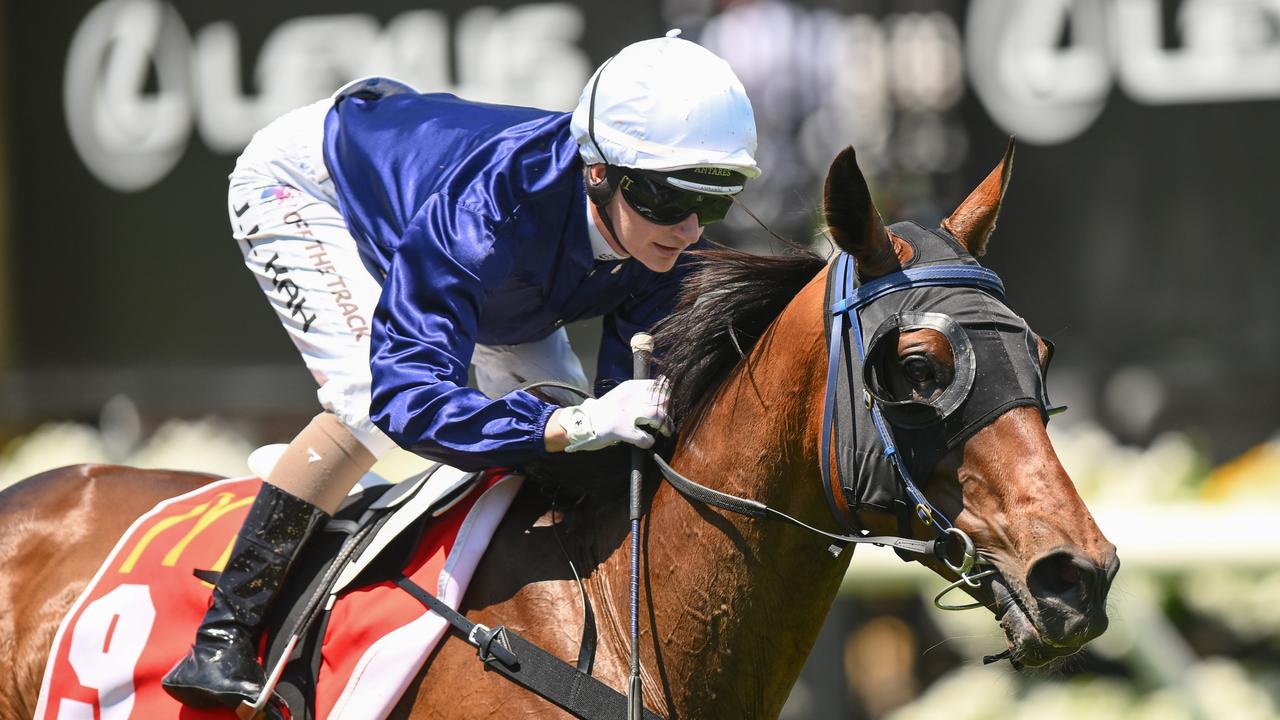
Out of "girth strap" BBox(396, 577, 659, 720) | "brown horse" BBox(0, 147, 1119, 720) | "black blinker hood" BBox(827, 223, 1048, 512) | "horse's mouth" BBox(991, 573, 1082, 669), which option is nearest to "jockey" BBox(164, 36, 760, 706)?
"brown horse" BBox(0, 147, 1119, 720)


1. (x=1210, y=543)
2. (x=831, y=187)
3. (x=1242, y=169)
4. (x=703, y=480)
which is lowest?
(x=1210, y=543)

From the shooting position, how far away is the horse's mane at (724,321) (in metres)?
2.51

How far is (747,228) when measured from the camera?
592 cm

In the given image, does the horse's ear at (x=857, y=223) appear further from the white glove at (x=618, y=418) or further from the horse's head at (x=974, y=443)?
the white glove at (x=618, y=418)

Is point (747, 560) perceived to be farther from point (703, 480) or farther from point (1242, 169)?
point (1242, 169)

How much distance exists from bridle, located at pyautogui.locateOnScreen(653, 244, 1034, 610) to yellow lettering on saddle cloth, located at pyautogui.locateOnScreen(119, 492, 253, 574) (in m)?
1.13

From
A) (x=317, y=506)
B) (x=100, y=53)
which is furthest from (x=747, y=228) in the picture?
(x=100, y=53)

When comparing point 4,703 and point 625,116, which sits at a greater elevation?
point 625,116

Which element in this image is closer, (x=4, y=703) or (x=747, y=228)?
(x=4, y=703)

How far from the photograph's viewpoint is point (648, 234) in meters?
2.54

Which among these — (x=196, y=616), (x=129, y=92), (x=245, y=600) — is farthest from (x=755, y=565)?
(x=129, y=92)

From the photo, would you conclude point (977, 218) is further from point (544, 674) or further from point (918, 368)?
point (544, 674)

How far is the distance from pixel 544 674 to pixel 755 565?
0.39 meters

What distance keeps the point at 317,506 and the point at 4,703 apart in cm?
92
